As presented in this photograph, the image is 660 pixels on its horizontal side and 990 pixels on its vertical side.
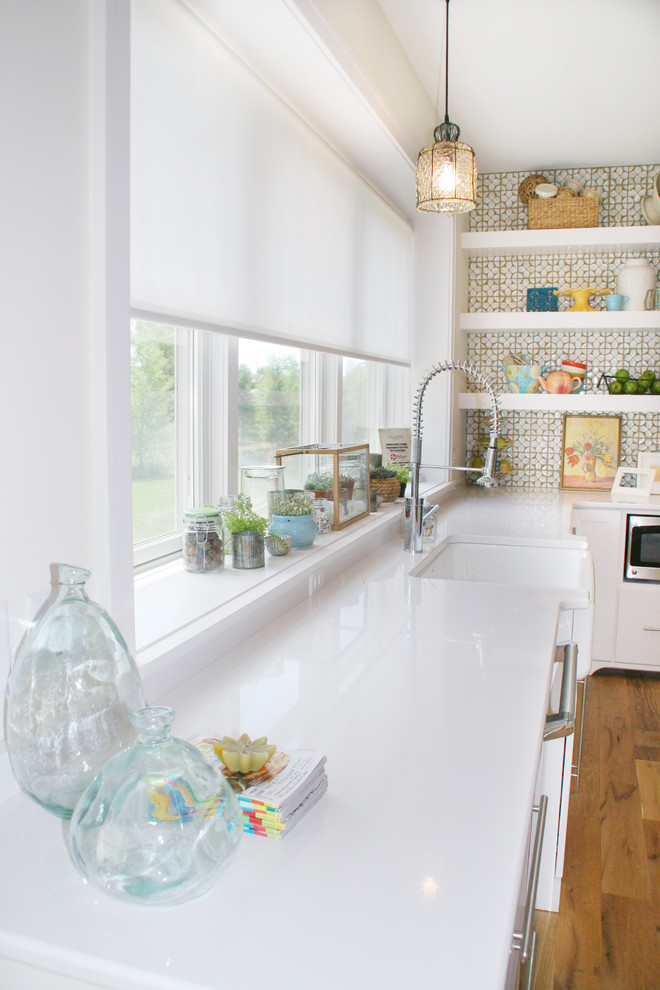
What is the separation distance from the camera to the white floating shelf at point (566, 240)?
3.92m

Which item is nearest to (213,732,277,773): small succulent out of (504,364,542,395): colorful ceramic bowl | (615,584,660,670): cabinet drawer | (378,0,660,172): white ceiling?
(378,0,660,172): white ceiling

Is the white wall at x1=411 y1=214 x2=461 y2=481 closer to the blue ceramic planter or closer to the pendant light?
the pendant light

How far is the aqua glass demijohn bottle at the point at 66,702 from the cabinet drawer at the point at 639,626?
322cm

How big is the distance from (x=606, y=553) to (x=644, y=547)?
169mm

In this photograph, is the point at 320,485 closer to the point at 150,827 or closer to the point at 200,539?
the point at 200,539

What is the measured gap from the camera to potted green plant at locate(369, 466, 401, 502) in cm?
314

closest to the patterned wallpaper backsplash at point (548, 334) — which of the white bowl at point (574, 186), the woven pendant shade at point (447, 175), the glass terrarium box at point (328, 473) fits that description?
the white bowl at point (574, 186)

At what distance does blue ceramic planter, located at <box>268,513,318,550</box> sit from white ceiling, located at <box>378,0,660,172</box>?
1742 millimetres

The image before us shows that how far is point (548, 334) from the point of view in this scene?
14.3ft

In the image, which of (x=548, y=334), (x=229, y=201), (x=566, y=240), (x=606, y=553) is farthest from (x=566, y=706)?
(x=548, y=334)

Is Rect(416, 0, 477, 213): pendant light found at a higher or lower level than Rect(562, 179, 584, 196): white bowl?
lower

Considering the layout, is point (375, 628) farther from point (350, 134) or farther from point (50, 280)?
point (350, 134)

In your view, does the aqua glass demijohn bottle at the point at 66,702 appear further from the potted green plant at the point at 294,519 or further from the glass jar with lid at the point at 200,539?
the potted green plant at the point at 294,519

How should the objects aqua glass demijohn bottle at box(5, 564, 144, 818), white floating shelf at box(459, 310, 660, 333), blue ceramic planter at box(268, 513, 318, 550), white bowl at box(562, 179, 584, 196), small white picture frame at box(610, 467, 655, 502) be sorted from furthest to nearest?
white bowl at box(562, 179, 584, 196), white floating shelf at box(459, 310, 660, 333), small white picture frame at box(610, 467, 655, 502), blue ceramic planter at box(268, 513, 318, 550), aqua glass demijohn bottle at box(5, 564, 144, 818)
